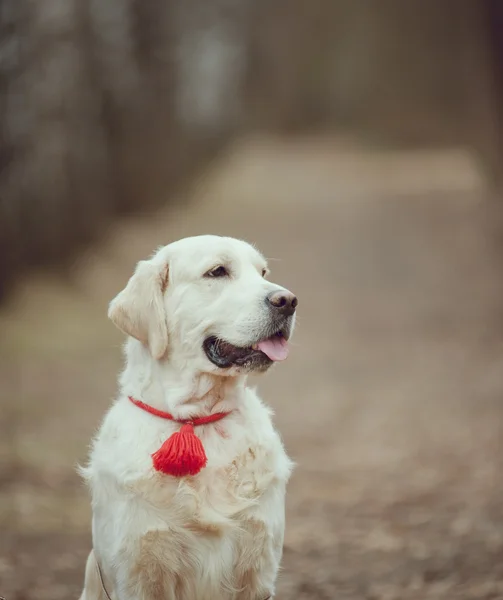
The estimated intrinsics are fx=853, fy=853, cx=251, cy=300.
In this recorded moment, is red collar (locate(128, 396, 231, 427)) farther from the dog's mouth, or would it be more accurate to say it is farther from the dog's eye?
the dog's eye

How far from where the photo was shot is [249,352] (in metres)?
3.01

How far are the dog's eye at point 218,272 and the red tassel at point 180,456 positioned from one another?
59 cm

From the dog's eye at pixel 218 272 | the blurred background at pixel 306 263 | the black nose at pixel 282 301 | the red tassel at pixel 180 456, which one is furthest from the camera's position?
the blurred background at pixel 306 263

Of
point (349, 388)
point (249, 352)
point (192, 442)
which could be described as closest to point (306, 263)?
point (349, 388)

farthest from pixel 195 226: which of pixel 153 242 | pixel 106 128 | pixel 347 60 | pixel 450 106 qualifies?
pixel 347 60

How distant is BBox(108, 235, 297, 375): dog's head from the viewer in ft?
9.83

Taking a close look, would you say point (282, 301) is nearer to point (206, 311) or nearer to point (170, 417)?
point (206, 311)

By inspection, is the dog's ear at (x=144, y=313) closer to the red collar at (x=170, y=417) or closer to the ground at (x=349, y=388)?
the red collar at (x=170, y=417)

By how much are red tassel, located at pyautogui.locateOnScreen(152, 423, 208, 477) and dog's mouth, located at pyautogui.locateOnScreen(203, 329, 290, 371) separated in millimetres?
301

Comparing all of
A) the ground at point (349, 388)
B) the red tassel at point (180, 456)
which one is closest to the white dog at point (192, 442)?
the red tassel at point (180, 456)

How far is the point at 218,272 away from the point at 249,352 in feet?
1.07

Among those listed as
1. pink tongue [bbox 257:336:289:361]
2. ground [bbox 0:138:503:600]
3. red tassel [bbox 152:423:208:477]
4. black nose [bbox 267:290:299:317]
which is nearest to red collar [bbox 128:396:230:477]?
red tassel [bbox 152:423:208:477]

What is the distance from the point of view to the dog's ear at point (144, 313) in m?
2.99

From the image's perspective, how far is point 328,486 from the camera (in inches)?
241
